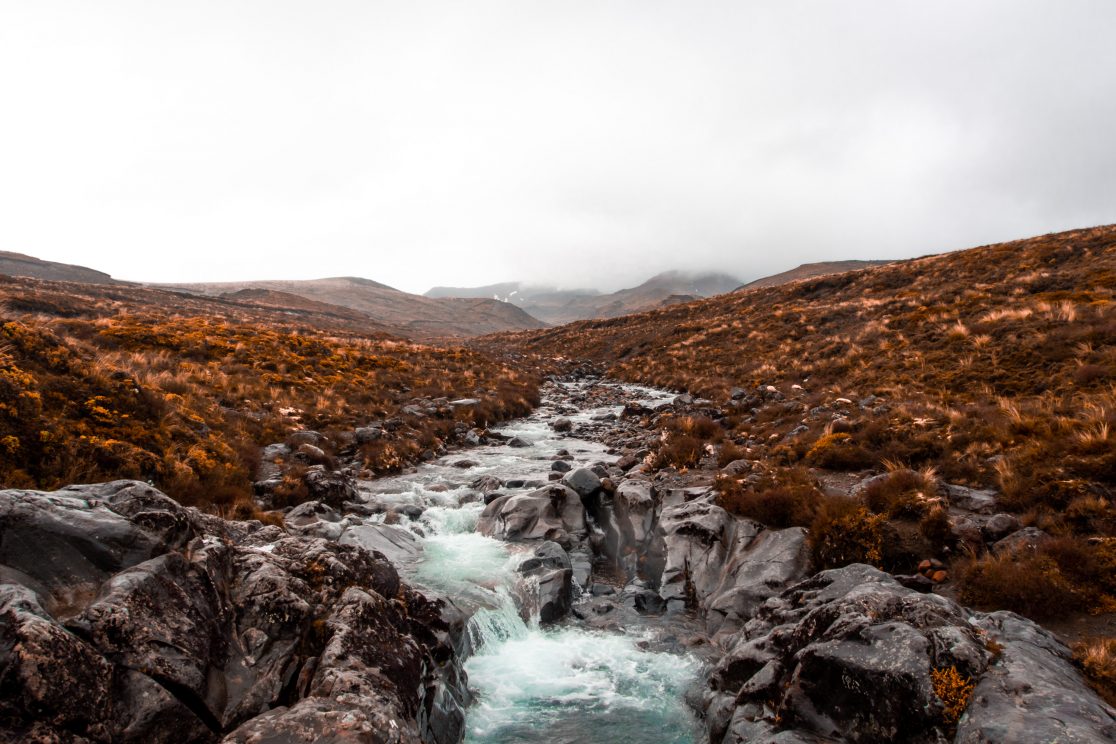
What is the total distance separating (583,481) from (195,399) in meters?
12.6

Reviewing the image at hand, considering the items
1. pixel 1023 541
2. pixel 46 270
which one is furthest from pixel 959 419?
pixel 46 270

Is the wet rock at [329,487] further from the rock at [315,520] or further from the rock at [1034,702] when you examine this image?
the rock at [1034,702]

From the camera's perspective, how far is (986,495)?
8.57 m

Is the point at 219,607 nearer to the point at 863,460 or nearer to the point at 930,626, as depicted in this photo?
the point at 930,626

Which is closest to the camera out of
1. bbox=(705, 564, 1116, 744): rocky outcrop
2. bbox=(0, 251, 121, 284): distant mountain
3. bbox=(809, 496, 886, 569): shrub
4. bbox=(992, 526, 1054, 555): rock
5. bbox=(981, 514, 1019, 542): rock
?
bbox=(705, 564, 1116, 744): rocky outcrop

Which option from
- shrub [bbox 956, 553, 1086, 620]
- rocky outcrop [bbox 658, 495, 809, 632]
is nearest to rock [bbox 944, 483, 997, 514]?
shrub [bbox 956, 553, 1086, 620]

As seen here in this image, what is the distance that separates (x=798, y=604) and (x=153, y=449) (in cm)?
1274

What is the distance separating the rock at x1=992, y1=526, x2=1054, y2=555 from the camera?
6.80 meters

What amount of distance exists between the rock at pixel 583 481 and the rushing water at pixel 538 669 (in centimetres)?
276

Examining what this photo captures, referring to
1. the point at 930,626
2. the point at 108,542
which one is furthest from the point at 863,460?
the point at 108,542

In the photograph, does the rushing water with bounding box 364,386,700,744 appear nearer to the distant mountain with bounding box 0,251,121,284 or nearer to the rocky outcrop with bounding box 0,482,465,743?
the rocky outcrop with bounding box 0,482,465,743

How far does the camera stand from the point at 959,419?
11.3 meters

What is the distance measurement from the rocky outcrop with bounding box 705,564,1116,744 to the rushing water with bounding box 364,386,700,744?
142 centimetres

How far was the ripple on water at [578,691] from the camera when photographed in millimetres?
7152
